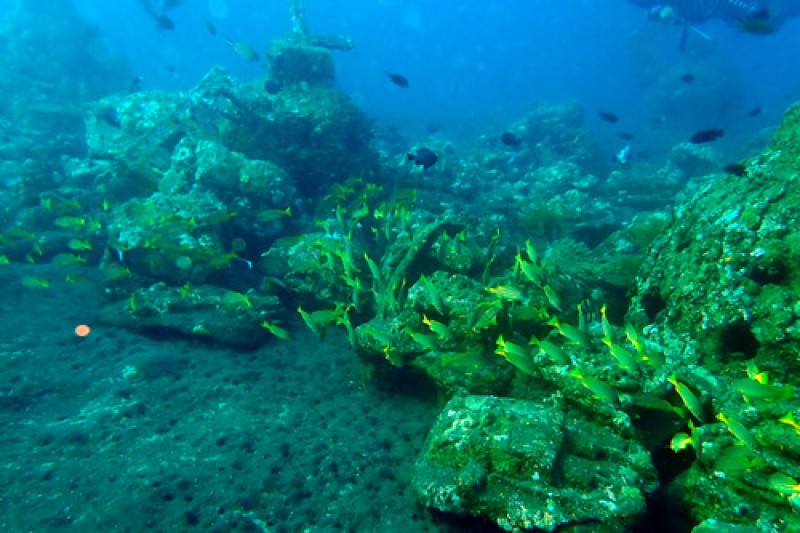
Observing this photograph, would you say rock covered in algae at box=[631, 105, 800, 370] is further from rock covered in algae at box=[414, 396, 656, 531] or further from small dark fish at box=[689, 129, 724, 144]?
small dark fish at box=[689, 129, 724, 144]

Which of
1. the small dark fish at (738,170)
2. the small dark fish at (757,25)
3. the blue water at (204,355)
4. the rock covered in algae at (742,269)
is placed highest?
the small dark fish at (757,25)

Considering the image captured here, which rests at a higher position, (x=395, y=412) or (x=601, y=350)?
(x=601, y=350)

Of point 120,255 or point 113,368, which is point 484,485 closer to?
point 113,368

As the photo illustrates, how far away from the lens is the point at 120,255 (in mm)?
8445

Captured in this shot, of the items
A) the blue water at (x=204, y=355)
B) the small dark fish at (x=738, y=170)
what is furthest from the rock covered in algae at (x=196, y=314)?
the small dark fish at (x=738, y=170)

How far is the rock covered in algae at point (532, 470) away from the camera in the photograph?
11.1 ft

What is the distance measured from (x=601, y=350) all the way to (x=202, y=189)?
8.79 meters

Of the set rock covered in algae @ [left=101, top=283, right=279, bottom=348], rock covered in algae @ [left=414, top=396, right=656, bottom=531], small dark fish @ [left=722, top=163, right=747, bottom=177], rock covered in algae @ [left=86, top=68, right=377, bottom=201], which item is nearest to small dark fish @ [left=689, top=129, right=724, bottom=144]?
small dark fish @ [left=722, top=163, right=747, bottom=177]

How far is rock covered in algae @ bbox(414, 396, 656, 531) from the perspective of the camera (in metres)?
3.37

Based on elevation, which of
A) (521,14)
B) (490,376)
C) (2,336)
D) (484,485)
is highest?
(521,14)

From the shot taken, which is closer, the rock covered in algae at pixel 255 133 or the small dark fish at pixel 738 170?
the small dark fish at pixel 738 170

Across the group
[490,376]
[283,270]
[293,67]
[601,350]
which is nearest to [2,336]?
[283,270]

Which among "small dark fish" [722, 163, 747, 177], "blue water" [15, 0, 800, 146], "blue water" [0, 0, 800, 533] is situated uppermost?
"blue water" [15, 0, 800, 146]

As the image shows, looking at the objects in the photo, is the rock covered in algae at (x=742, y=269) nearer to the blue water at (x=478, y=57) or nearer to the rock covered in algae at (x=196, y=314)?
the rock covered in algae at (x=196, y=314)
